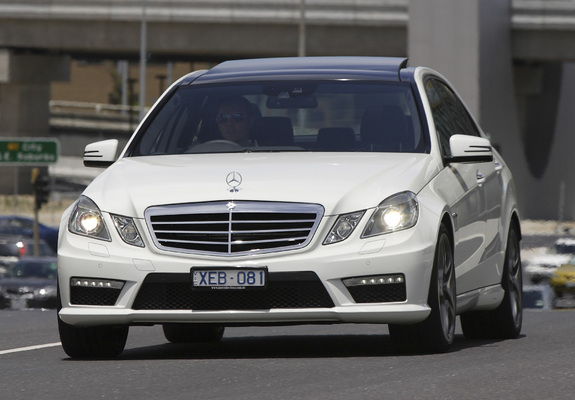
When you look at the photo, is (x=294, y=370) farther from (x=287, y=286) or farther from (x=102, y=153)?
(x=102, y=153)

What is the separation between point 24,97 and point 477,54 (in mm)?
25243

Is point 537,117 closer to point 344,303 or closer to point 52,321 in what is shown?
point 52,321

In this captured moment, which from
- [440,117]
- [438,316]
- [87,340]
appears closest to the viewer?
[438,316]

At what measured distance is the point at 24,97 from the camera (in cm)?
7444

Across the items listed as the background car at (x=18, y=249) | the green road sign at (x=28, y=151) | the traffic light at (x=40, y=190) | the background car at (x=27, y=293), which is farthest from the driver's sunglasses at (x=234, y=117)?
the green road sign at (x=28, y=151)

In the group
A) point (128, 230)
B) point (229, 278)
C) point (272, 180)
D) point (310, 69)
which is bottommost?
point (229, 278)

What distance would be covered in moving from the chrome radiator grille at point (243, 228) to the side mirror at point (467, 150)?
1323mm

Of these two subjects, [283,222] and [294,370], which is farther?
[283,222]

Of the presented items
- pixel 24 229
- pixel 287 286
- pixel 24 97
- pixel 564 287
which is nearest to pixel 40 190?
pixel 24 229

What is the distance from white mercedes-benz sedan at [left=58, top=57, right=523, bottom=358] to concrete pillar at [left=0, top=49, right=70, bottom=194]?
199 feet

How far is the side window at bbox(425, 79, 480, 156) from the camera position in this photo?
33.7 ft

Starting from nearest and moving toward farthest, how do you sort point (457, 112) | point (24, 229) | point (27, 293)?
point (457, 112)
point (27, 293)
point (24, 229)

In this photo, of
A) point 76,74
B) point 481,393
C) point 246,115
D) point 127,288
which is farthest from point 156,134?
point 76,74

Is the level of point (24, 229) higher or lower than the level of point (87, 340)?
lower
